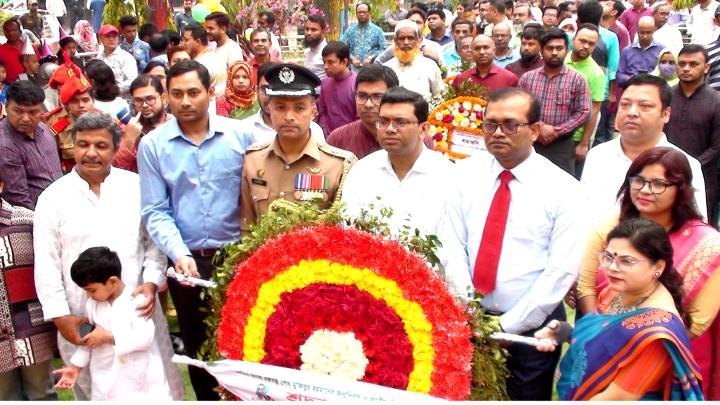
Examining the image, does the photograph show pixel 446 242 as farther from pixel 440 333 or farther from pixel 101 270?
pixel 101 270

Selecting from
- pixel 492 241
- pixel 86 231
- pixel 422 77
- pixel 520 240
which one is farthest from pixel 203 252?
pixel 422 77

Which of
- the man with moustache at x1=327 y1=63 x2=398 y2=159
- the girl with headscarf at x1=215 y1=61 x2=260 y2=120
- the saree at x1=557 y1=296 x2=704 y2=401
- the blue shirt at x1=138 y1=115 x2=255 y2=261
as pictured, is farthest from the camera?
the girl with headscarf at x1=215 y1=61 x2=260 y2=120

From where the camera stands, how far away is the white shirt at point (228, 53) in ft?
29.2

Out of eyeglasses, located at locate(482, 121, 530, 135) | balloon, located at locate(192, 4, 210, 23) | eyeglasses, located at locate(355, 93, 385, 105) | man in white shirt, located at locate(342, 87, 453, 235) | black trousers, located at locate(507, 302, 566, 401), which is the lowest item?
black trousers, located at locate(507, 302, 566, 401)

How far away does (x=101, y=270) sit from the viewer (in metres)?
3.60

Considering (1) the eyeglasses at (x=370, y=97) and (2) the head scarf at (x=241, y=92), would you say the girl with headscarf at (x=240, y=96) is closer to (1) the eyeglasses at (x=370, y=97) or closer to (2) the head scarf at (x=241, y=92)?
(2) the head scarf at (x=241, y=92)

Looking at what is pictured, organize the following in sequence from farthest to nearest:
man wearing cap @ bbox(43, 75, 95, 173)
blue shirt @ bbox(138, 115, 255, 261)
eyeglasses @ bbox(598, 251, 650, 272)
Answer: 1. man wearing cap @ bbox(43, 75, 95, 173)
2. blue shirt @ bbox(138, 115, 255, 261)
3. eyeglasses @ bbox(598, 251, 650, 272)

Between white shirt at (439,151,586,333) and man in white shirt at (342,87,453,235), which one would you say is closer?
white shirt at (439,151,586,333)

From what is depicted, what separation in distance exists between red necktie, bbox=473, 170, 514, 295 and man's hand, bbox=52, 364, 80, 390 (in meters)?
1.97

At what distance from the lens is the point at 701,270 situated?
3.02 m

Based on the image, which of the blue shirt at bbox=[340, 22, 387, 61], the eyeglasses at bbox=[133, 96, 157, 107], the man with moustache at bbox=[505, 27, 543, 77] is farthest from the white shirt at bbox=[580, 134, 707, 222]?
the blue shirt at bbox=[340, 22, 387, 61]

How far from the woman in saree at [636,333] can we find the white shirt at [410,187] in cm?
83

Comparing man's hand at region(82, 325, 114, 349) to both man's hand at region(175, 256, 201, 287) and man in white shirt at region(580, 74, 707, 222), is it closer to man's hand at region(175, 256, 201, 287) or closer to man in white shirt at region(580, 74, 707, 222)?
man's hand at region(175, 256, 201, 287)

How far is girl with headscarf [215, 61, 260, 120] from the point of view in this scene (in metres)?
6.61
